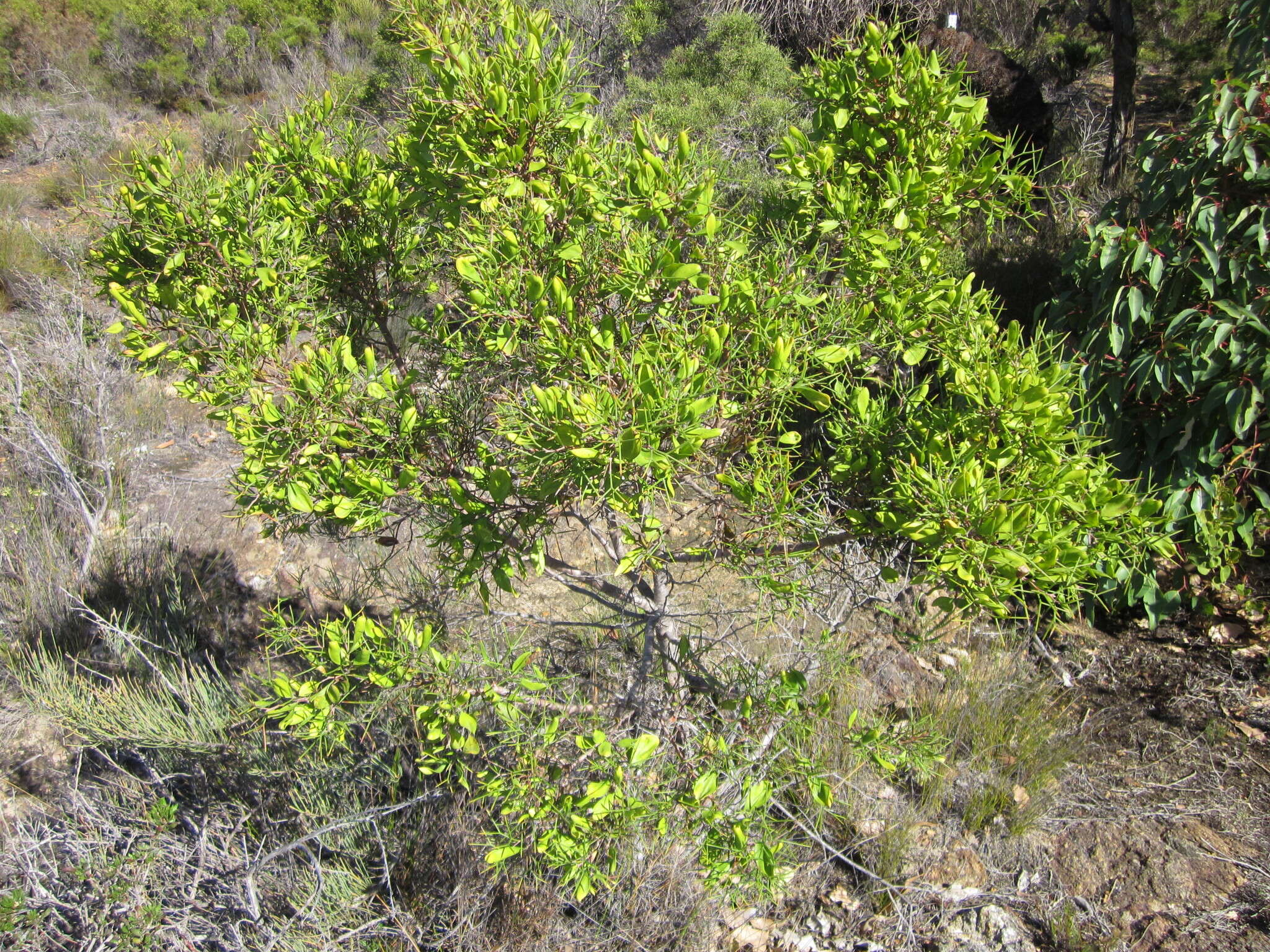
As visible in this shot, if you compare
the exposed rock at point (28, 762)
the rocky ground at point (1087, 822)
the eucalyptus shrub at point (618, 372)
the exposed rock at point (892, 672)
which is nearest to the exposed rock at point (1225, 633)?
the rocky ground at point (1087, 822)

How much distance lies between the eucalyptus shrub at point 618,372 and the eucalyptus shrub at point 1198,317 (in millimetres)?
1256

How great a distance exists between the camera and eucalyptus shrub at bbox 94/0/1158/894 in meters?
1.33

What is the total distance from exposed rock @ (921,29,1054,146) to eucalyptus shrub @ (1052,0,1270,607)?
12.3ft

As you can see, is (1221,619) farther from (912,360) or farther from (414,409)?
(414,409)

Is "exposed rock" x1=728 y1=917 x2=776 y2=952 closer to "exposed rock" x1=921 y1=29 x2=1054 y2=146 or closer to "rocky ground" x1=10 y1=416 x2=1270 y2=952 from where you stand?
"rocky ground" x1=10 y1=416 x2=1270 y2=952

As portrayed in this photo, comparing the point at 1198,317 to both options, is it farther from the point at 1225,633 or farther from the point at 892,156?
the point at 892,156

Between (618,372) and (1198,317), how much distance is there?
2385 mm

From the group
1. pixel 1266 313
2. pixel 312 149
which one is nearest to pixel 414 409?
pixel 312 149

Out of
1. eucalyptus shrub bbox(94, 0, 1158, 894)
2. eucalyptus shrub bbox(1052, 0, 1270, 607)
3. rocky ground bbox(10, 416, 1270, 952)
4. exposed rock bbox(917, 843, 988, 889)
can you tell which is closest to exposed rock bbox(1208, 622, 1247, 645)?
rocky ground bbox(10, 416, 1270, 952)

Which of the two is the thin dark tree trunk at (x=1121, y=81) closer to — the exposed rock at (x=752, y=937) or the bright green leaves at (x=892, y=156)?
the bright green leaves at (x=892, y=156)

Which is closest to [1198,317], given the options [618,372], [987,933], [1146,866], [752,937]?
[1146,866]

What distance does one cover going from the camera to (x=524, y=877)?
210cm

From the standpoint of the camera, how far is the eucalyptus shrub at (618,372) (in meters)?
1.33

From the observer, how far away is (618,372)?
4.47 feet
